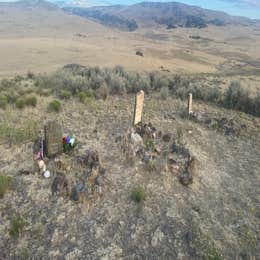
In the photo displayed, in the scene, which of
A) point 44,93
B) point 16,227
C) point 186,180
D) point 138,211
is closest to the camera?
point 16,227

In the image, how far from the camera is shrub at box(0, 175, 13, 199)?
5.65 m

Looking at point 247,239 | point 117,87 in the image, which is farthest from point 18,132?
point 247,239

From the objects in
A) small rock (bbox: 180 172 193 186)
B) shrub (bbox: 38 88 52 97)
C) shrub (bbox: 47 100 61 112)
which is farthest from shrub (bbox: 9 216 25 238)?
shrub (bbox: 38 88 52 97)

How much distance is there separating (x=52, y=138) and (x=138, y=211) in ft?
9.30

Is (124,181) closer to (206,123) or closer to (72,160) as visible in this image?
(72,160)

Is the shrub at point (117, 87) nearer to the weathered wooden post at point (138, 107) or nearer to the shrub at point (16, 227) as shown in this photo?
the weathered wooden post at point (138, 107)

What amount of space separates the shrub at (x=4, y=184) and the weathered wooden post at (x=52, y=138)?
1.19 m

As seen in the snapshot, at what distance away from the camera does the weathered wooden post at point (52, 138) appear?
A: 6.82 metres

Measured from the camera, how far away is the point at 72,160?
271 inches

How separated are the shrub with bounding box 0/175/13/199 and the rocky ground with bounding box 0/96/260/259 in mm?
107

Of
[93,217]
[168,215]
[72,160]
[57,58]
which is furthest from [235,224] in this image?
[57,58]

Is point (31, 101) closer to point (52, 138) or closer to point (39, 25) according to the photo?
point (52, 138)

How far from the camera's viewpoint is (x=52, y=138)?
6883mm

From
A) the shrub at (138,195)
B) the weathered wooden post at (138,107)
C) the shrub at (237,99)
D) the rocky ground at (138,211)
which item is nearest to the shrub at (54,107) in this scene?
the rocky ground at (138,211)
